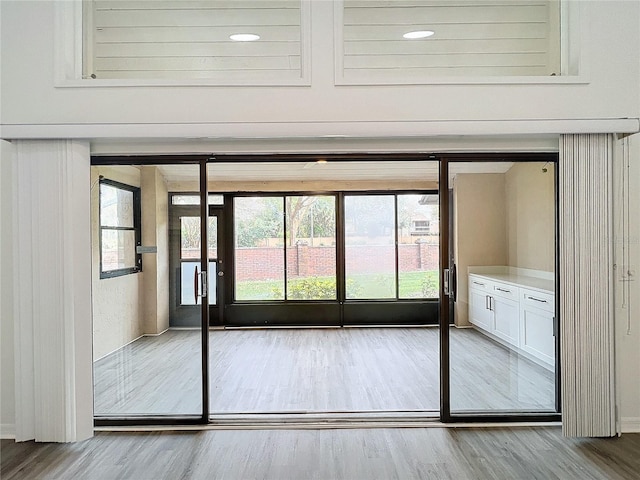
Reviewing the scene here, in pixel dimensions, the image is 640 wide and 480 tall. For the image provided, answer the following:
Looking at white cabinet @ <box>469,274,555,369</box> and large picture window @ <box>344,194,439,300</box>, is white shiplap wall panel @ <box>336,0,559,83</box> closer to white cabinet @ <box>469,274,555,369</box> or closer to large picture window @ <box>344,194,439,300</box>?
white cabinet @ <box>469,274,555,369</box>

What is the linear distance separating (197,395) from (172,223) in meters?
1.32

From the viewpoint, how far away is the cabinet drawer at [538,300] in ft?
12.0

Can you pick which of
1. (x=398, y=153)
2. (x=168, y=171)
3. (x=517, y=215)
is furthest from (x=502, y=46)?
(x=168, y=171)

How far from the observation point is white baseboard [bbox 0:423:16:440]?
11.0 feet

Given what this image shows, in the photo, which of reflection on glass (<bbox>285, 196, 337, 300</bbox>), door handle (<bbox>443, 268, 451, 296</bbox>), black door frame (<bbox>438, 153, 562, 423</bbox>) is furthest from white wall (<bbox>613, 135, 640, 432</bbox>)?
reflection on glass (<bbox>285, 196, 337, 300</bbox>)

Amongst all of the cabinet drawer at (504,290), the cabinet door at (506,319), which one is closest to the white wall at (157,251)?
the cabinet door at (506,319)

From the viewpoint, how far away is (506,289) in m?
4.51

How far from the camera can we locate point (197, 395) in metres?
3.58

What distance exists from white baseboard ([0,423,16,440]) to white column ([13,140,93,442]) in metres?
0.12

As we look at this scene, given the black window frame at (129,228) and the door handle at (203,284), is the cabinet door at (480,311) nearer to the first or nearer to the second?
the door handle at (203,284)

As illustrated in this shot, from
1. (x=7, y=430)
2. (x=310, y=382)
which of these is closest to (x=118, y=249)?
(x=7, y=430)

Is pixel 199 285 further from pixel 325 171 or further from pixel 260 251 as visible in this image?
pixel 260 251

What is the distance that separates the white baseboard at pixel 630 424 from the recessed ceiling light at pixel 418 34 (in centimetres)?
307

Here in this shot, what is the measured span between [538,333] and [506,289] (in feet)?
2.49
